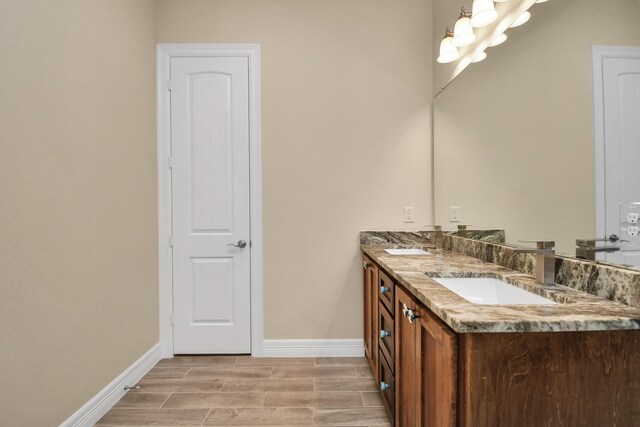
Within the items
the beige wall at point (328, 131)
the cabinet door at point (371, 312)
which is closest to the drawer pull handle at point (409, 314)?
the cabinet door at point (371, 312)

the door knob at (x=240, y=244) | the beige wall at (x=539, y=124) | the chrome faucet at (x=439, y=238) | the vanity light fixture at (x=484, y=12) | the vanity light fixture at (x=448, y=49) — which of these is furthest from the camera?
the door knob at (x=240, y=244)

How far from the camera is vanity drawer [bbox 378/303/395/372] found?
1.73 m

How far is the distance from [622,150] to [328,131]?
199 cm

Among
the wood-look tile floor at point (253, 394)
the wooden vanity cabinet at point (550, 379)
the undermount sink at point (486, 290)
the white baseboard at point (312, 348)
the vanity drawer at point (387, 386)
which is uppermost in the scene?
the undermount sink at point (486, 290)

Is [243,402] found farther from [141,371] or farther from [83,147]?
[83,147]

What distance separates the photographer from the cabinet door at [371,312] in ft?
7.23

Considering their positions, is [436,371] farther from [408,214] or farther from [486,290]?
[408,214]

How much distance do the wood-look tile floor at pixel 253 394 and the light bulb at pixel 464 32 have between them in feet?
7.62

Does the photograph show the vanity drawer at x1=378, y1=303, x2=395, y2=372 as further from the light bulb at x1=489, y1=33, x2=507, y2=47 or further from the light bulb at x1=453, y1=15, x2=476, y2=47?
the light bulb at x1=453, y1=15, x2=476, y2=47

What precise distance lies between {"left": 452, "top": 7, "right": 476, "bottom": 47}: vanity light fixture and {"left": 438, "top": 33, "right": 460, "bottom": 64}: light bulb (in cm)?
15

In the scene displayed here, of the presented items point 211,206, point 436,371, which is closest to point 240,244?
point 211,206

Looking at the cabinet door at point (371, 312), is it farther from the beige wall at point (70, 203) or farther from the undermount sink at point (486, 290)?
the beige wall at point (70, 203)

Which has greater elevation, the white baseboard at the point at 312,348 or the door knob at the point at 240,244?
the door knob at the point at 240,244

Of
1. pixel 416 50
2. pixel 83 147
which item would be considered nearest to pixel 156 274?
pixel 83 147
